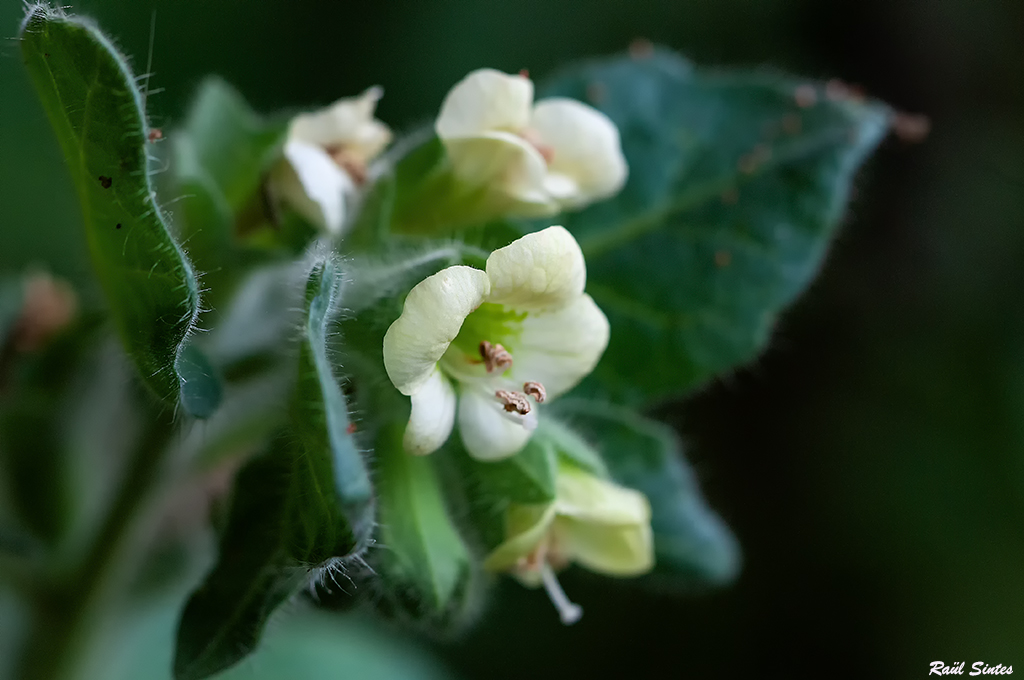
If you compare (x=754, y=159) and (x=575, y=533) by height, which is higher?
(x=754, y=159)


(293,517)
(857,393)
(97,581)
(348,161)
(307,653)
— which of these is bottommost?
(307,653)

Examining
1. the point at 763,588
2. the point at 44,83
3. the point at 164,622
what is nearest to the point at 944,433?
the point at 763,588

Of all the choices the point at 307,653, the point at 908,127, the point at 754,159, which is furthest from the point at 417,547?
the point at 307,653

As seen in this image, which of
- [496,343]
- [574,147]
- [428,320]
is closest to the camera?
[428,320]

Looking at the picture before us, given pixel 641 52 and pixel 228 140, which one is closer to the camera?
pixel 228 140

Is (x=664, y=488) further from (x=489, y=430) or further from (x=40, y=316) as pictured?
(x=40, y=316)

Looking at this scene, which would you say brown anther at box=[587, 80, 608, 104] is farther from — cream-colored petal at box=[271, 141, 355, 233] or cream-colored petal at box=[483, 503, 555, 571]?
cream-colored petal at box=[483, 503, 555, 571]

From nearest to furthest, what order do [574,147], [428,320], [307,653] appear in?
[428,320]
[574,147]
[307,653]

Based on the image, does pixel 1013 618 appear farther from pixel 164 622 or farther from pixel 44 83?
pixel 44 83
